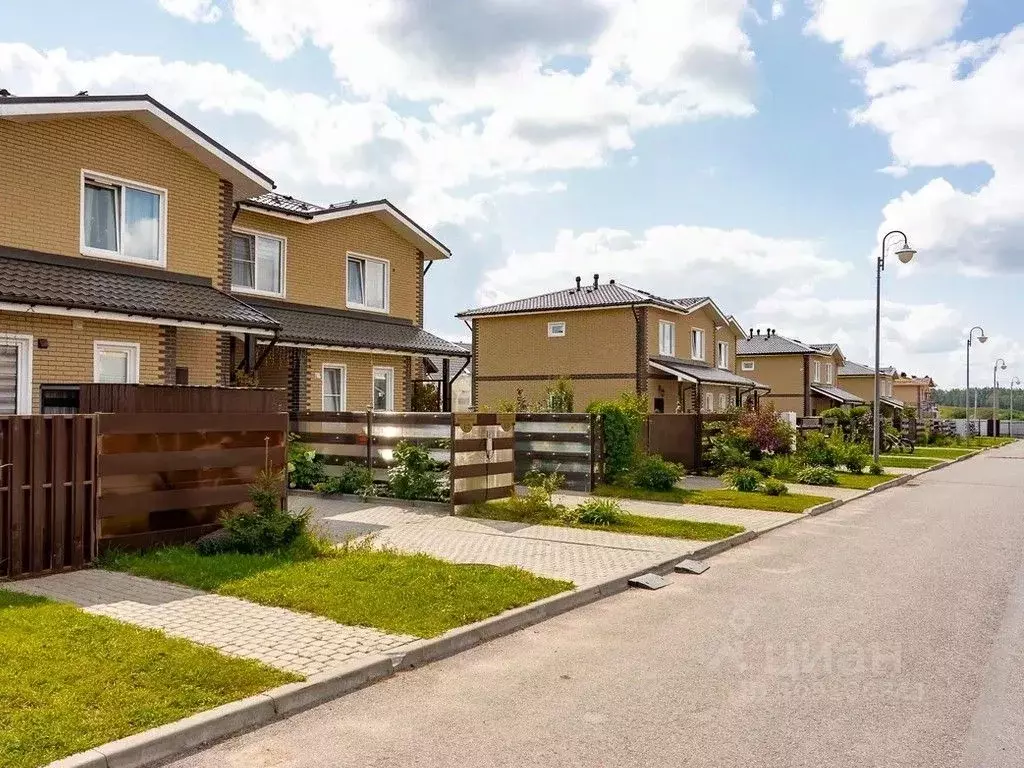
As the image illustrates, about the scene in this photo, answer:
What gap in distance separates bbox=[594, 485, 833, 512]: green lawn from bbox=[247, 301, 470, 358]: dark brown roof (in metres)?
7.02

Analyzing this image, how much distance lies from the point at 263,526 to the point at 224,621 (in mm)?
2498

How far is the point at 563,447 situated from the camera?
1627 centimetres

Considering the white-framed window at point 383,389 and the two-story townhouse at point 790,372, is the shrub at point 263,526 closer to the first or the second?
the white-framed window at point 383,389

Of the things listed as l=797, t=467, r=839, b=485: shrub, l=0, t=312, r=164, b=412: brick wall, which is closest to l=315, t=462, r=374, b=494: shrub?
l=0, t=312, r=164, b=412: brick wall

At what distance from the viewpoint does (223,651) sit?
18.7ft

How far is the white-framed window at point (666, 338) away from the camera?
3250cm

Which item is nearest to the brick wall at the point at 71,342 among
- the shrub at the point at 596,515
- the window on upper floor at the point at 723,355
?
the shrub at the point at 596,515

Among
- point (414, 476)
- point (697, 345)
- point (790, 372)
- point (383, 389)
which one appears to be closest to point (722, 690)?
point (414, 476)

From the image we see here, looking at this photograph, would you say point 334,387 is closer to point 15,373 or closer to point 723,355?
point 15,373

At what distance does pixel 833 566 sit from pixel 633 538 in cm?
259

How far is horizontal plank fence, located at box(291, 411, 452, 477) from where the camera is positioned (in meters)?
14.1

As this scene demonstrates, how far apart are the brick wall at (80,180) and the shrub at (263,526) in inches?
276

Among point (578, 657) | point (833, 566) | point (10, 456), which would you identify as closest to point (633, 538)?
point (833, 566)

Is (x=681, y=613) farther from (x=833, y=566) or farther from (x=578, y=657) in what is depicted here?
(x=833, y=566)
